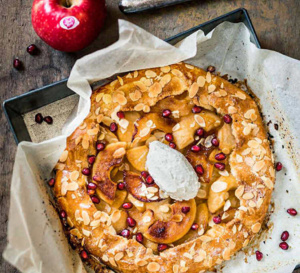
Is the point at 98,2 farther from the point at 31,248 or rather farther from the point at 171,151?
the point at 31,248

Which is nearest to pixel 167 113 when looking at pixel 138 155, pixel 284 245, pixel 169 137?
pixel 169 137

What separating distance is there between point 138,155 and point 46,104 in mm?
672

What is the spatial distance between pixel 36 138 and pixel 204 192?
1.07 meters

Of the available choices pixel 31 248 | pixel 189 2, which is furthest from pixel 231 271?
pixel 189 2

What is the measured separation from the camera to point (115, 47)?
2574 mm

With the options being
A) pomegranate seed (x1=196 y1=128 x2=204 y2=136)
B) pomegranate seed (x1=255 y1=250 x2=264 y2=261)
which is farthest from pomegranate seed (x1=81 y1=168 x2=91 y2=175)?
pomegranate seed (x1=255 y1=250 x2=264 y2=261)

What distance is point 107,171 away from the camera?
2.68 m

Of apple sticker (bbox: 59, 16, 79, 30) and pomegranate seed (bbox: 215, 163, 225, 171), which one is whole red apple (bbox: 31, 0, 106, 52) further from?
pomegranate seed (bbox: 215, 163, 225, 171)

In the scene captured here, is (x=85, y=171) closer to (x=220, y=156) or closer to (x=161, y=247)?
(x=161, y=247)

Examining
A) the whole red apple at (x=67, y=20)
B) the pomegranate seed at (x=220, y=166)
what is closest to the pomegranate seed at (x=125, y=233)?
the pomegranate seed at (x=220, y=166)

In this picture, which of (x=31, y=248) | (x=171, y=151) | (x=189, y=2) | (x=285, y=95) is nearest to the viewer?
(x=31, y=248)

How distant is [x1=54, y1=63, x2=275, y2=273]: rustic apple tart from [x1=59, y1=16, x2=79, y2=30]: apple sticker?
0.40m

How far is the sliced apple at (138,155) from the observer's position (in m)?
2.70

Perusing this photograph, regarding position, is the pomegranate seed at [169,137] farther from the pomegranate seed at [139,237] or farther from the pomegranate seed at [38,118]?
the pomegranate seed at [38,118]
